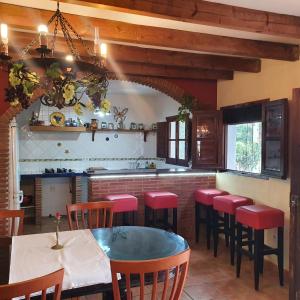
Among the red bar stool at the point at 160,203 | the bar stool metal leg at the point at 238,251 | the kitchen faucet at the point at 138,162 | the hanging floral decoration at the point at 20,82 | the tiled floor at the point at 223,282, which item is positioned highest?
the hanging floral decoration at the point at 20,82

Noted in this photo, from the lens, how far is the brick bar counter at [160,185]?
182 inches

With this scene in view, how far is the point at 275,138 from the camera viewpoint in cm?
373

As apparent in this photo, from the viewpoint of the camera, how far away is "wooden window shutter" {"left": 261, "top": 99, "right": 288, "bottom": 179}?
3.60 m

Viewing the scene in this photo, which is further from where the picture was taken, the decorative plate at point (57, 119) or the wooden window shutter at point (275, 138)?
the decorative plate at point (57, 119)

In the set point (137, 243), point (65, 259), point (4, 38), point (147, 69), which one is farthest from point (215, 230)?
point (4, 38)

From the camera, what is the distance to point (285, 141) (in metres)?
3.60

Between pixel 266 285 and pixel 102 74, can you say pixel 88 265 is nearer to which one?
pixel 102 74

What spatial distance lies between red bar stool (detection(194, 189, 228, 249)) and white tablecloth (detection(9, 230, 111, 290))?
8.40 feet

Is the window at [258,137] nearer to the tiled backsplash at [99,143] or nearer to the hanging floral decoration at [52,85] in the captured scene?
the tiled backsplash at [99,143]

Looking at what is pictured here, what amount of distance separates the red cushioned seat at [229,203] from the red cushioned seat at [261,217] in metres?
0.30

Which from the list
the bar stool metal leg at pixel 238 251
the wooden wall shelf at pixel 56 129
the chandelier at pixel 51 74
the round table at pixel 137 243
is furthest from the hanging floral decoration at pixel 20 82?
the wooden wall shelf at pixel 56 129

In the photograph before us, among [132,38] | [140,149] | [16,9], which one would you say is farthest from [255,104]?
[140,149]

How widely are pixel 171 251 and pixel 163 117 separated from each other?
534cm

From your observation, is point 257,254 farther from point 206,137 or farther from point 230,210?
point 206,137
